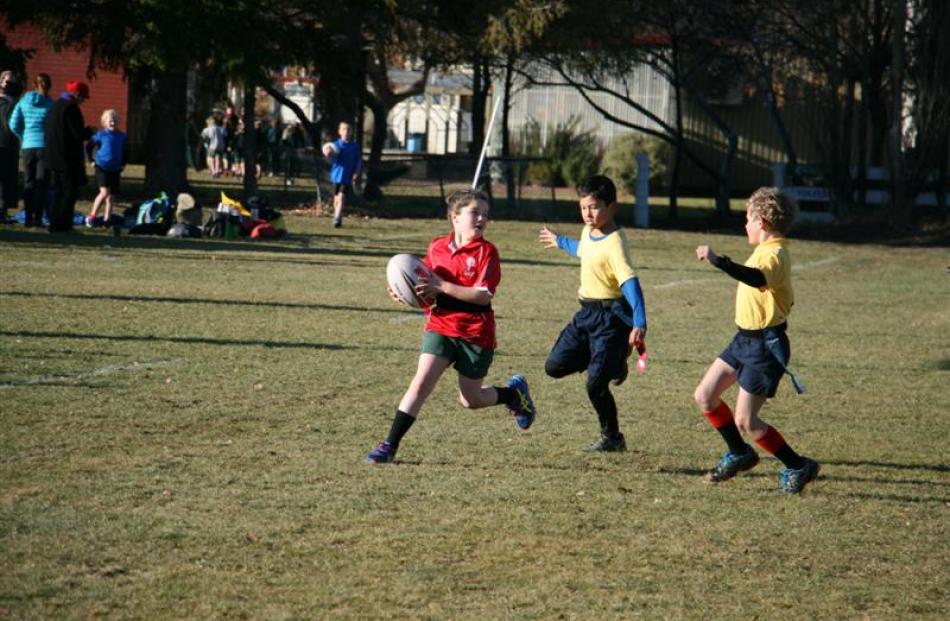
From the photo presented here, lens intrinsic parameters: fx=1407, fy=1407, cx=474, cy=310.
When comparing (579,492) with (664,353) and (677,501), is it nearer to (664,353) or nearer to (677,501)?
(677,501)

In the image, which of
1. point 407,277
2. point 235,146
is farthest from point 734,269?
point 235,146

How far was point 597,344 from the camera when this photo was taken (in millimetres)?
7922

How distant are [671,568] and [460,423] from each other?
311cm

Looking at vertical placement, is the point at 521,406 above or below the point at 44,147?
below

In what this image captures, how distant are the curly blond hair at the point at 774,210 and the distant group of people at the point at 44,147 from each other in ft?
44.5

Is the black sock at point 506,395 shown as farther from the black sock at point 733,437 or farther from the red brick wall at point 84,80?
the red brick wall at point 84,80

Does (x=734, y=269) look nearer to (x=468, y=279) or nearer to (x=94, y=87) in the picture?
(x=468, y=279)

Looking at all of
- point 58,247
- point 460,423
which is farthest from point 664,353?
point 58,247

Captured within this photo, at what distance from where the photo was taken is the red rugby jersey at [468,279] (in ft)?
24.2

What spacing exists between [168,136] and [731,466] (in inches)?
885

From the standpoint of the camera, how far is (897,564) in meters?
6.00

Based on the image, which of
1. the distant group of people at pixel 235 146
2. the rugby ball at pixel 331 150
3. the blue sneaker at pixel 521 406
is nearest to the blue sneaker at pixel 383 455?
the blue sneaker at pixel 521 406

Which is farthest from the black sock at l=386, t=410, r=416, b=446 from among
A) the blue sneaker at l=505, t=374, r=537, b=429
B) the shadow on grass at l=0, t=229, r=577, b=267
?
the shadow on grass at l=0, t=229, r=577, b=267

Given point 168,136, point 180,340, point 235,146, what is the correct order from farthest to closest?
point 235,146 < point 168,136 < point 180,340
